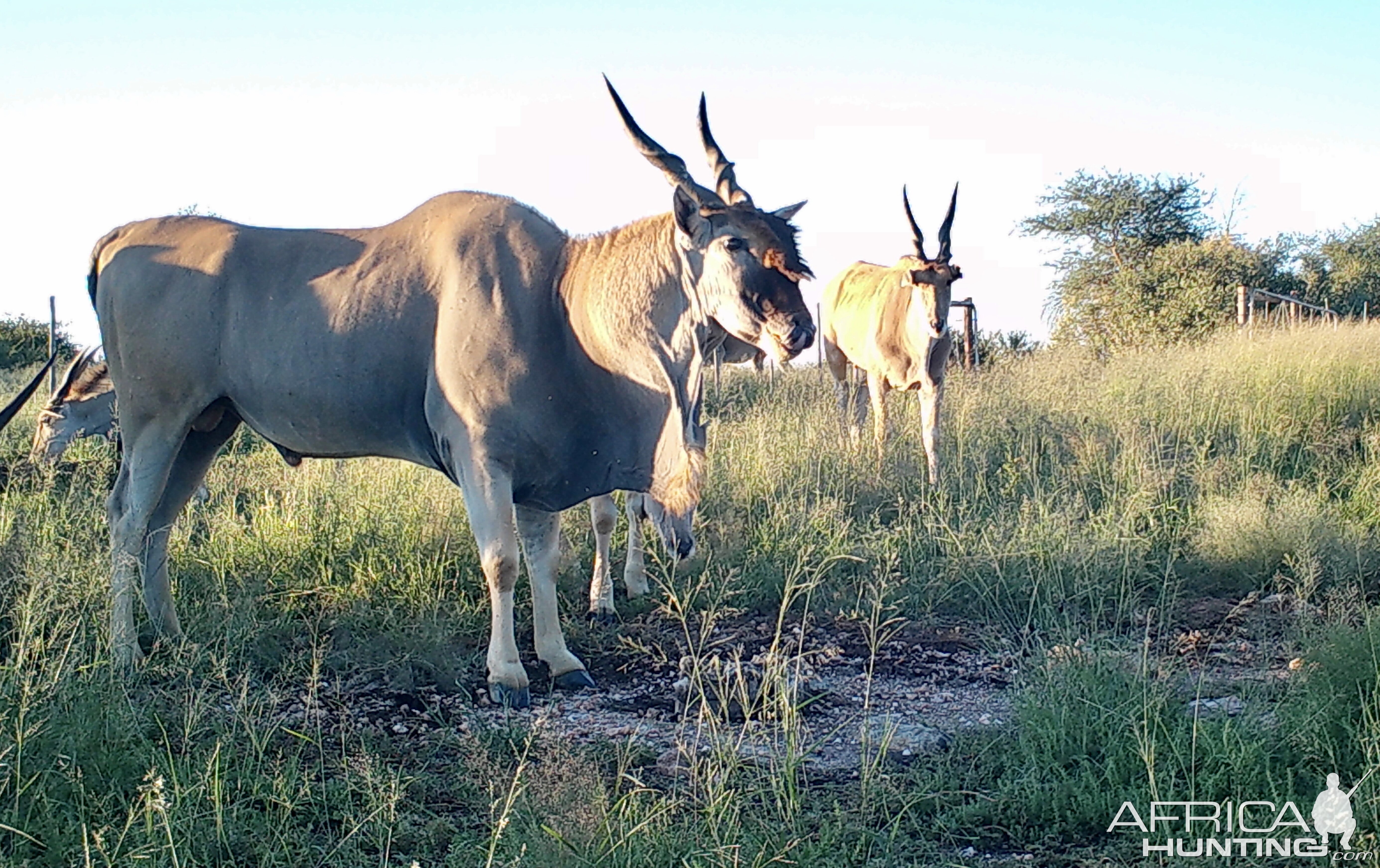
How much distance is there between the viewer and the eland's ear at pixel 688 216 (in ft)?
15.4

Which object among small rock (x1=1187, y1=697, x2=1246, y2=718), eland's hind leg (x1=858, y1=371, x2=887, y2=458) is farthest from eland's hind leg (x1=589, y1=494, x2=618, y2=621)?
eland's hind leg (x1=858, y1=371, x2=887, y2=458)

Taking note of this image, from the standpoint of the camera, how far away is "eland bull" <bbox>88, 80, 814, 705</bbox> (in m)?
4.88

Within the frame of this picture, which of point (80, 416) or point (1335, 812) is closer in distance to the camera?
point (1335, 812)

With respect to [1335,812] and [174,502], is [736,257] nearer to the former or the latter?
[1335,812]

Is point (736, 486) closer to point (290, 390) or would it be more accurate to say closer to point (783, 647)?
point (783, 647)

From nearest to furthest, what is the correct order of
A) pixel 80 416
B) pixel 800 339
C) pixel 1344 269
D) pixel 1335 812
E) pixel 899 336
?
pixel 1335 812 < pixel 800 339 < pixel 899 336 < pixel 80 416 < pixel 1344 269

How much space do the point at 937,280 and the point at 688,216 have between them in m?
6.43

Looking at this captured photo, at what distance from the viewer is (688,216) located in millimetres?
4746

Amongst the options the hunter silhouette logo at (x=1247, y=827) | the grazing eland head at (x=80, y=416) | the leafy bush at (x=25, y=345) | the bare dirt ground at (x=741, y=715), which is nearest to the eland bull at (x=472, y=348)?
the bare dirt ground at (x=741, y=715)

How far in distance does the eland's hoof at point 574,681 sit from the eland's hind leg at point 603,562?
0.89 m

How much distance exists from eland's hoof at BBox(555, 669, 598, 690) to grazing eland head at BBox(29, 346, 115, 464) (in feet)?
25.0

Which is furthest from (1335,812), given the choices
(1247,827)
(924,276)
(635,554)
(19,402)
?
(924,276)

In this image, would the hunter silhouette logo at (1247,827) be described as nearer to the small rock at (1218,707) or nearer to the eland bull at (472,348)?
the small rock at (1218,707)

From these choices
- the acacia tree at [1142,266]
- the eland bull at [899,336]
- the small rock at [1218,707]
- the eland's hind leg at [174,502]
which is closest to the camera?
the small rock at [1218,707]
